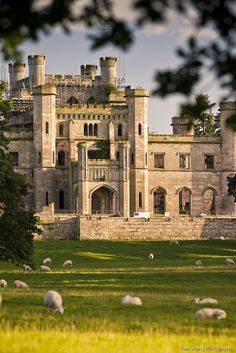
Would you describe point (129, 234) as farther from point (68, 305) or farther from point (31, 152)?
point (68, 305)

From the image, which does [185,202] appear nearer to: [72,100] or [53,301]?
[72,100]

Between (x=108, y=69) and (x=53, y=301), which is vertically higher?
(x=108, y=69)

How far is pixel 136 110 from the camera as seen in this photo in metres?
115

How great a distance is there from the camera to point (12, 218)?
153ft

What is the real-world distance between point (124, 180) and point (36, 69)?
97.4 feet

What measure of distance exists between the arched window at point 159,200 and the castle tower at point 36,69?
22.0 metres

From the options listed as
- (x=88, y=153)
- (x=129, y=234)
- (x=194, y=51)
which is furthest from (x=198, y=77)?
(x=88, y=153)

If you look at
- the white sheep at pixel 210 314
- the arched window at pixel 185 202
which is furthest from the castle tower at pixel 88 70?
the white sheep at pixel 210 314

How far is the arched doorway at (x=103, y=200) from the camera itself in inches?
4277

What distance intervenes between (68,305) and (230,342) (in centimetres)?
872

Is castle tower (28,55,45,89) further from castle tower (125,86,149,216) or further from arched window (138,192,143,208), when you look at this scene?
arched window (138,192,143,208)

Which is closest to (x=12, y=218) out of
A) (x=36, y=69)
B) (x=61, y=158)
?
(x=61, y=158)

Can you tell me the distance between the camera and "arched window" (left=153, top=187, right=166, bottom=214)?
380 ft

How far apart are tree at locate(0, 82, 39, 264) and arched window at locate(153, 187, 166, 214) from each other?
2616 inches
